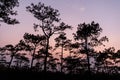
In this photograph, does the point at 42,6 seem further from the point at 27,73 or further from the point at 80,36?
the point at 27,73

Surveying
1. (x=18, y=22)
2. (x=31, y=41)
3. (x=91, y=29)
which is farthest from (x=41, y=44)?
(x=18, y=22)

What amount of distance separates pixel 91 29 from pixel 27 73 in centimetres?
2121

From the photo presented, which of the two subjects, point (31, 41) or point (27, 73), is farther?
point (31, 41)

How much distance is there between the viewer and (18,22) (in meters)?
26.5

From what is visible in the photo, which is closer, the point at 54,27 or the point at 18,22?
the point at 18,22

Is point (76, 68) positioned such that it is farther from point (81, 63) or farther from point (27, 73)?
point (27, 73)

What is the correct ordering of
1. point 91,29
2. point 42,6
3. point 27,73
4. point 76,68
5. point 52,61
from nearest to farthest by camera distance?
1. point 27,73
2. point 42,6
3. point 91,29
4. point 76,68
5. point 52,61

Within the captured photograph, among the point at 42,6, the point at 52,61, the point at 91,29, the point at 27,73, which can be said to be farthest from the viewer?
the point at 52,61

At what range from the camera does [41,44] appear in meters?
51.1

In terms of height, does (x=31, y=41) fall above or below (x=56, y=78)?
above

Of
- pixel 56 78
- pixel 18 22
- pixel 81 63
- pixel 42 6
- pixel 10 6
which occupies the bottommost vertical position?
pixel 56 78

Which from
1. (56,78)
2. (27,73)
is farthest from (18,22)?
(56,78)

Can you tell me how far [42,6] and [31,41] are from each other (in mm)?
16707

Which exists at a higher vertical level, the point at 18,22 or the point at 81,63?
the point at 18,22
